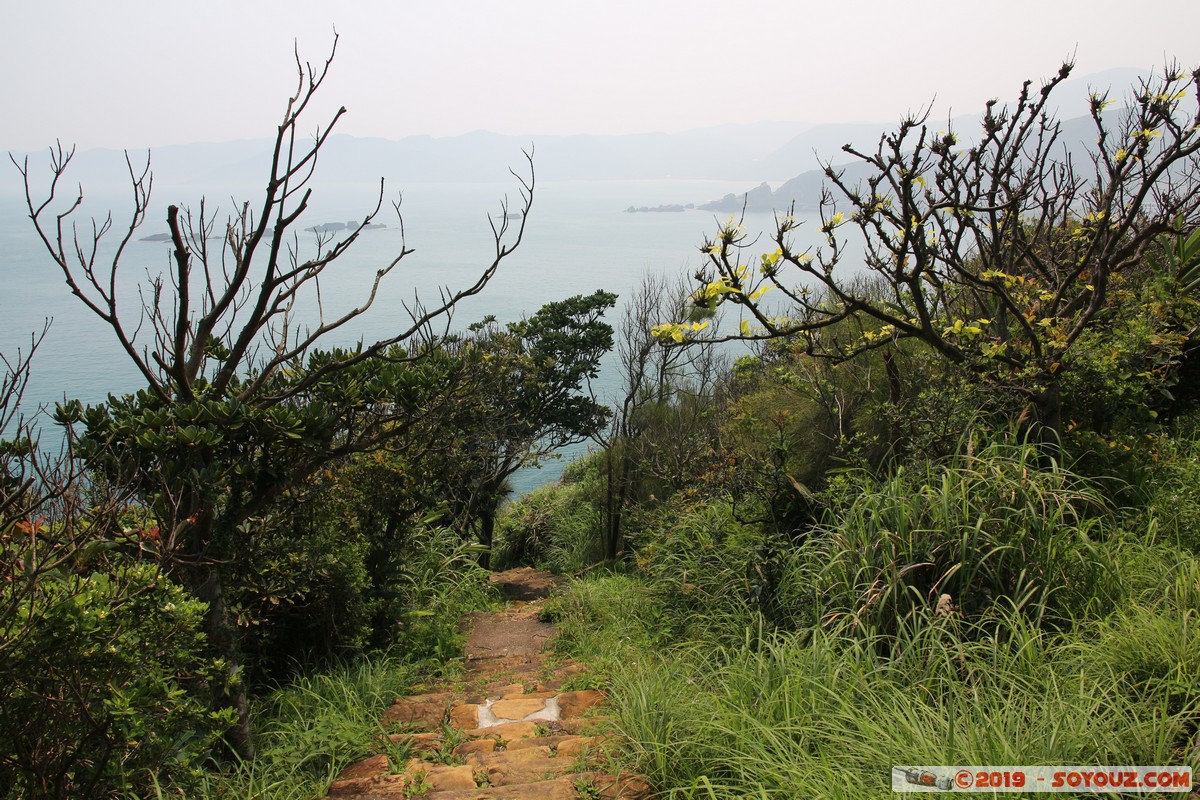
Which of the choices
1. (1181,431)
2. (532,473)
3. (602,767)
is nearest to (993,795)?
(602,767)

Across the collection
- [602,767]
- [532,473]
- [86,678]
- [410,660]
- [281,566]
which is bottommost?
[532,473]

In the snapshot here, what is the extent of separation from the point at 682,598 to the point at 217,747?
320 cm

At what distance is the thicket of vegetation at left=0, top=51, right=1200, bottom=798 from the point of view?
123 inches

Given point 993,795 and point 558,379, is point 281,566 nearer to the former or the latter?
point 993,795

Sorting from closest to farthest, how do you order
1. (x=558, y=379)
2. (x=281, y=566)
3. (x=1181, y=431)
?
1. (x=281, y=566)
2. (x=1181, y=431)
3. (x=558, y=379)

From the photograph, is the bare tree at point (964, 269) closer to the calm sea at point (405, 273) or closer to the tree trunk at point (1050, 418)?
the tree trunk at point (1050, 418)

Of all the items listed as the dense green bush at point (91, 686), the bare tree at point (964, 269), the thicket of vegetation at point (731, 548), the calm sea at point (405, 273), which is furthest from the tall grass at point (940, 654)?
the calm sea at point (405, 273)

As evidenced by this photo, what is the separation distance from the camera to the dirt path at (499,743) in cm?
348

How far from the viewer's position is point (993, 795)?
246 cm

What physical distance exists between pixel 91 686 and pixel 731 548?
13.7 ft

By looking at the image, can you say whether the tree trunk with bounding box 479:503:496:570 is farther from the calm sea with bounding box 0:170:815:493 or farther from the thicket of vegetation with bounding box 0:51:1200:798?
the thicket of vegetation with bounding box 0:51:1200:798

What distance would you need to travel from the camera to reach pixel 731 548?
6043 millimetres

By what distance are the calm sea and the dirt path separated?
272 inches

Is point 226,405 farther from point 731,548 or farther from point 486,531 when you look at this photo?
point 486,531
